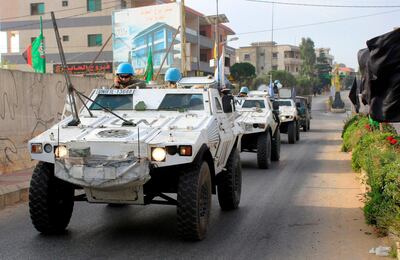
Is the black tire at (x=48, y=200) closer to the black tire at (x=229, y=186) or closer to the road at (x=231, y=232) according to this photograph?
the road at (x=231, y=232)

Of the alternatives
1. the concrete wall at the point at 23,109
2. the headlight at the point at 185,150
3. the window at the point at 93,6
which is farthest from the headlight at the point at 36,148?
the window at the point at 93,6

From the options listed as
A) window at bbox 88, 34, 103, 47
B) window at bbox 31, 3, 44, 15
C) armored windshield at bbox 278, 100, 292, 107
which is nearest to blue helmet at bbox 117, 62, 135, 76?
armored windshield at bbox 278, 100, 292, 107

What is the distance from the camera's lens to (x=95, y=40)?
46.8 meters

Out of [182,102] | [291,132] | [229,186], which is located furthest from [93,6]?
[229,186]

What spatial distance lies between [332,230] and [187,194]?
208 cm

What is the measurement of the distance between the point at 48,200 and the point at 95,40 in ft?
139

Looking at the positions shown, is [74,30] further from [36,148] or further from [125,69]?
[36,148]

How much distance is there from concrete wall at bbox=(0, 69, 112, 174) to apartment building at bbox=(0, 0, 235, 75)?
3099cm

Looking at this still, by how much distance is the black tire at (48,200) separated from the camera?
19.3 ft

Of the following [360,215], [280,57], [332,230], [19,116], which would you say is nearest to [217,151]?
[332,230]

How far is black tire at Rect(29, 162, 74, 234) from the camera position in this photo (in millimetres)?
5871

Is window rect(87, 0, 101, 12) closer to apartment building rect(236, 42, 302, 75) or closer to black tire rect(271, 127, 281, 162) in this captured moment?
black tire rect(271, 127, 281, 162)

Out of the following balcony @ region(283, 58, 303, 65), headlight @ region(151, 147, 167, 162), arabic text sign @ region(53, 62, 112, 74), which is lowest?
headlight @ region(151, 147, 167, 162)

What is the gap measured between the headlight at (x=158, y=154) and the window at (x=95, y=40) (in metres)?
42.3
